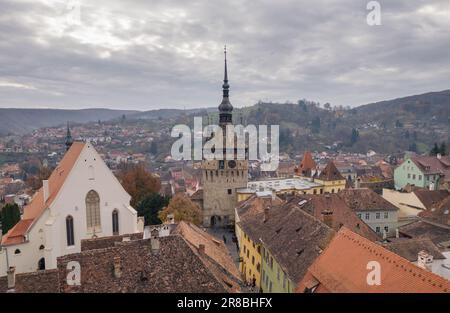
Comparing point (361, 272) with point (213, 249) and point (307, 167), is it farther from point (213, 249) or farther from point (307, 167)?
point (307, 167)

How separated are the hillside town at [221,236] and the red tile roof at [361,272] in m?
0.05

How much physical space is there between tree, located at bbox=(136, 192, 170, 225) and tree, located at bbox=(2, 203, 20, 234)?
14.9 meters

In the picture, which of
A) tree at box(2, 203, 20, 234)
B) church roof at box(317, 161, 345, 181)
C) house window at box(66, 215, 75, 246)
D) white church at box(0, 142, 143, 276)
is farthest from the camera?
church roof at box(317, 161, 345, 181)

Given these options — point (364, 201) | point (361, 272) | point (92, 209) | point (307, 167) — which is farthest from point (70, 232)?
point (307, 167)

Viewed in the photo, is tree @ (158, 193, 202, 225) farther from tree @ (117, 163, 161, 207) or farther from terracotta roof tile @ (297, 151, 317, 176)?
terracotta roof tile @ (297, 151, 317, 176)

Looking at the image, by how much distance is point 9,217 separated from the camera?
42.8 metres

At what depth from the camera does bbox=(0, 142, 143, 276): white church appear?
29.5 meters

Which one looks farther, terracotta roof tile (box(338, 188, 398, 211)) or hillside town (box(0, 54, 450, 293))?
terracotta roof tile (box(338, 188, 398, 211))

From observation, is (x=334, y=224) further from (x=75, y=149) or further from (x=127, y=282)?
(x=75, y=149)

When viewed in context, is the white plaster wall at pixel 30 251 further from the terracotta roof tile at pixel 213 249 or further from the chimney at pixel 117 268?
the chimney at pixel 117 268

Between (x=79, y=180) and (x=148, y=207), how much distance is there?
819 inches

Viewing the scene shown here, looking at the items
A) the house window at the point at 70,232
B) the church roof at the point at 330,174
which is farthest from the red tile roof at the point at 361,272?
the church roof at the point at 330,174

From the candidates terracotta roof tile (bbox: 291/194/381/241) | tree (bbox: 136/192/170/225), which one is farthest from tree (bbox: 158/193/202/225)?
terracotta roof tile (bbox: 291/194/381/241)

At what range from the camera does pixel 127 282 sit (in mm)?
Answer: 15625
